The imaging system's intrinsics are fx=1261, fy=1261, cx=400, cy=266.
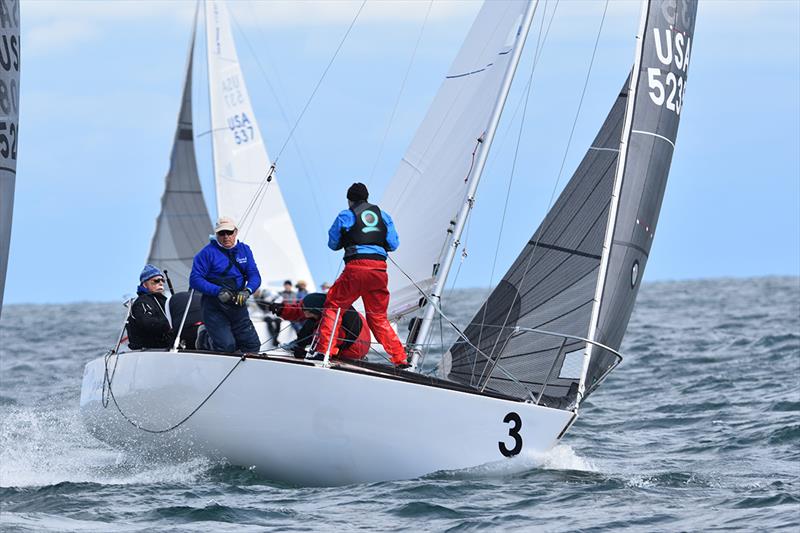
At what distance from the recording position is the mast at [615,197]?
8.32 metres

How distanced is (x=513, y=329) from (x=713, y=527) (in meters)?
2.70

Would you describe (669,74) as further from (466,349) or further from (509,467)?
(509,467)

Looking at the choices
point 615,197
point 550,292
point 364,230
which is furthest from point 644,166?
point 364,230

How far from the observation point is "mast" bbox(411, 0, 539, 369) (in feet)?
29.7

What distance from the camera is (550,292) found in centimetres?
874

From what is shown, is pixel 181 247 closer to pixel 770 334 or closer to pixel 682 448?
pixel 770 334

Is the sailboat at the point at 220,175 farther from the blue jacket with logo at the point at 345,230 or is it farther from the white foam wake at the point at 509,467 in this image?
Result: the white foam wake at the point at 509,467

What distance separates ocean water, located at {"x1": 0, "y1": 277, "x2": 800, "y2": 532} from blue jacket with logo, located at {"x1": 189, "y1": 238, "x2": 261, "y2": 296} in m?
1.16

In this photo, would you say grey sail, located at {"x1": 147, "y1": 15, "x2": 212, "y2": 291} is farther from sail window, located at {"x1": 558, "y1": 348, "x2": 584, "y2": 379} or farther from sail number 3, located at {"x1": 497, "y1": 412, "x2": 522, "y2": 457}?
sail number 3, located at {"x1": 497, "y1": 412, "x2": 522, "y2": 457}

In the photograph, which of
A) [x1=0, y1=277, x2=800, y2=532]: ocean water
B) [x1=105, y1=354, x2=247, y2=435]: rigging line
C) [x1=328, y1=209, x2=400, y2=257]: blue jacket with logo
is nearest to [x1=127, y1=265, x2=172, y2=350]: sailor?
[x1=105, y1=354, x2=247, y2=435]: rigging line

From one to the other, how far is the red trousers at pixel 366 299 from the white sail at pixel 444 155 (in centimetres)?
147

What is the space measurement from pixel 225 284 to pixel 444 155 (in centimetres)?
258

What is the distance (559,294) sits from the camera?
8.69m

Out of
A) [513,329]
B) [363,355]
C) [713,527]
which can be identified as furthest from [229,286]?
[713,527]
